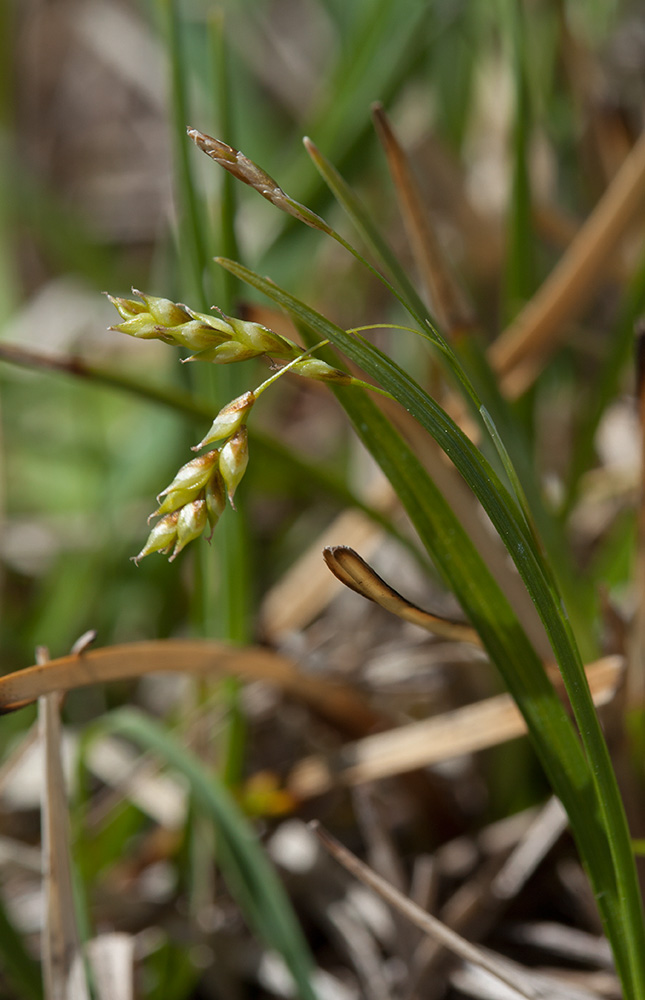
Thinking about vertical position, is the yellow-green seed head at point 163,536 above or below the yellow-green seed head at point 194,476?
below

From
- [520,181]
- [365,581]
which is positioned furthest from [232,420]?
[520,181]

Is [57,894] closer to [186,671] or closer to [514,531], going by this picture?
[186,671]

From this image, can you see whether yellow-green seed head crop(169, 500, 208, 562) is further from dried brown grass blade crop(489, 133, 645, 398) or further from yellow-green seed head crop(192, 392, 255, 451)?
dried brown grass blade crop(489, 133, 645, 398)

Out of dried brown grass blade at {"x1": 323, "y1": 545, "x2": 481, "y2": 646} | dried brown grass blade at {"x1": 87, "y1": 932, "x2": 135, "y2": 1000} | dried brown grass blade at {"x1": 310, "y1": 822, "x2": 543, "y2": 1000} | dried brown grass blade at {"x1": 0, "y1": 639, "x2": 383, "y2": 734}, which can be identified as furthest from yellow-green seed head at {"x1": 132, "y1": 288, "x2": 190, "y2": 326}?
dried brown grass blade at {"x1": 87, "y1": 932, "x2": 135, "y2": 1000}

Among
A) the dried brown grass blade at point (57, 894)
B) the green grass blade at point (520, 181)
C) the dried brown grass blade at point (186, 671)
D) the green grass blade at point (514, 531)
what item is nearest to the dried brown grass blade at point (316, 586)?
the dried brown grass blade at point (186, 671)

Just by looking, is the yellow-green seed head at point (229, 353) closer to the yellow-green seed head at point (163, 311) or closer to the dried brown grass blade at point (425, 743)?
the yellow-green seed head at point (163, 311)

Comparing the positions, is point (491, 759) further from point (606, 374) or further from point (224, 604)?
point (606, 374)
